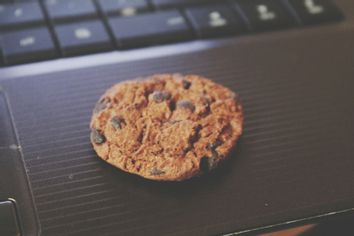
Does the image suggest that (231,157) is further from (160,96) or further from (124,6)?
(124,6)

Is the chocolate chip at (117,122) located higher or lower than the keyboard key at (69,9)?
lower

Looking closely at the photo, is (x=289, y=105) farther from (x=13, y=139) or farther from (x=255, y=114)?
(x=13, y=139)

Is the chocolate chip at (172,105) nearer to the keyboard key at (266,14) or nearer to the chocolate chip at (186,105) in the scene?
the chocolate chip at (186,105)

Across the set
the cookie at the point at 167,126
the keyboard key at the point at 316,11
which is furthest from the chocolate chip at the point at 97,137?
the keyboard key at the point at 316,11

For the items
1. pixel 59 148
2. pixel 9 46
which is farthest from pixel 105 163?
pixel 9 46

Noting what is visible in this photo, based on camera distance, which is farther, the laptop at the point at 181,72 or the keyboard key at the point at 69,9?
the keyboard key at the point at 69,9

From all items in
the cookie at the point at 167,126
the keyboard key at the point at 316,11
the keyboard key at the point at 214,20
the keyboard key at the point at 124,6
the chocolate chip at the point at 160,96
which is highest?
the keyboard key at the point at 124,6
